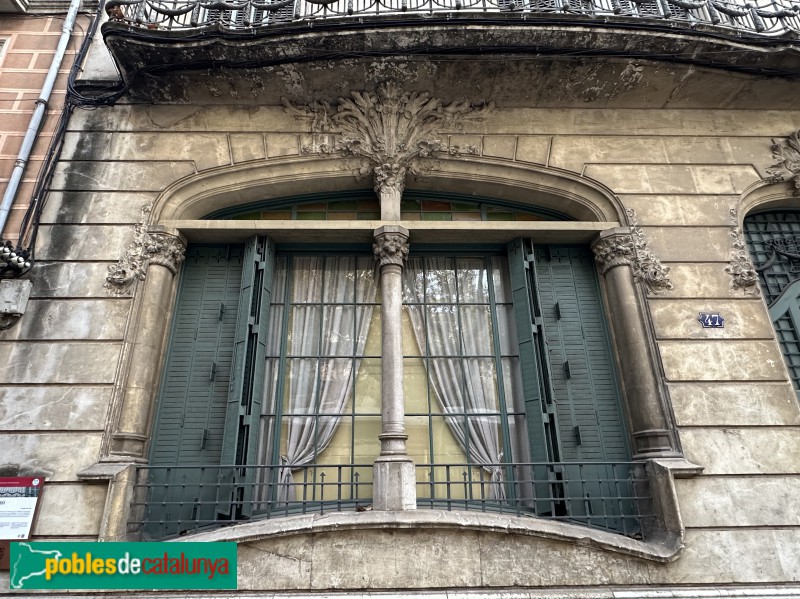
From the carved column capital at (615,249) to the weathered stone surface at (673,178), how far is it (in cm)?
69

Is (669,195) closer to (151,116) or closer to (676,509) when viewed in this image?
(676,509)

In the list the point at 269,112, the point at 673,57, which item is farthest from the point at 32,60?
the point at 673,57

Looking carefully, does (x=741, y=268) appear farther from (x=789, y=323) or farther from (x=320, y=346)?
(x=320, y=346)

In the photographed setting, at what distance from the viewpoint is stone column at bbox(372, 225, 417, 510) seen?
5.25 metres

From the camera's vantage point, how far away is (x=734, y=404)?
573 cm

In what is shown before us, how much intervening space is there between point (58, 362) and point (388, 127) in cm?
518

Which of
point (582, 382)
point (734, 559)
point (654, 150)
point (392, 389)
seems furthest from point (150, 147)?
point (734, 559)

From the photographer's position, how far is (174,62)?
6.68 m

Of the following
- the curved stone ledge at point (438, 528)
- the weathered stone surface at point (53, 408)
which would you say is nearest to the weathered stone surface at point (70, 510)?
the weathered stone surface at point (53, 408)

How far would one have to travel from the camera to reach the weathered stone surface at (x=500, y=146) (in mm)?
7035

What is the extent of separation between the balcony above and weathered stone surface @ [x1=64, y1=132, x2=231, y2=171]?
0.81 m

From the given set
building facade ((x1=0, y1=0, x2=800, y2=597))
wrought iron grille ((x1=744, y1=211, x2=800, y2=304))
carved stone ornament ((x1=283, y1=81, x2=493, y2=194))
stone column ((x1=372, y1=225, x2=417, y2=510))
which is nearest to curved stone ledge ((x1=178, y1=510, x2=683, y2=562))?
building facade ((x1=0, y1=0, x2=800, y2=597))

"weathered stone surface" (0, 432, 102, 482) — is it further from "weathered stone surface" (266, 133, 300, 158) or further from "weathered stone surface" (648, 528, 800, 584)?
"weathered stone surface" (648, 528, 800, 584)

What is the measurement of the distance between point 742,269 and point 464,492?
15.1 ft
